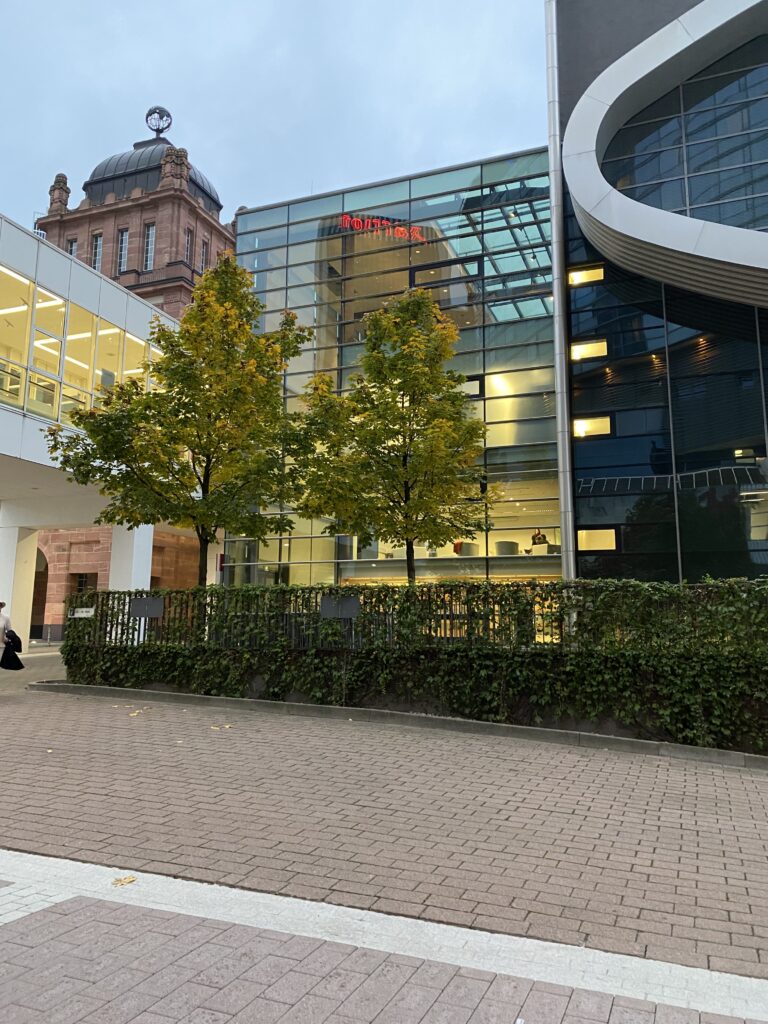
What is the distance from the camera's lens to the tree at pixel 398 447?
48.6 feet

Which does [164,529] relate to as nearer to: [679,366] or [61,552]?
[61,552]

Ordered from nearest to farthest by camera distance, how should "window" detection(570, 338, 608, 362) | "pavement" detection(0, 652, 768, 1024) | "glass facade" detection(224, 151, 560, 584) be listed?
"pavement" detection(0, 652, 768, 1024)
"window" detection(570, 338, 608, 362)
"glass facade" detection(224, 151, 560, 584)

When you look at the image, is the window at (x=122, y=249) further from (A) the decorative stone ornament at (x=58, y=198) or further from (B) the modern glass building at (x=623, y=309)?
(B) the modern glass building at (x=623, y=309)

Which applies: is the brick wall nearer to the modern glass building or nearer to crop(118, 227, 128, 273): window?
the modern glass building

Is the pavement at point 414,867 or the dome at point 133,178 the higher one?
the dome at point 133,178

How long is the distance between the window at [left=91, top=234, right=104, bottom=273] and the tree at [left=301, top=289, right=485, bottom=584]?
165ft

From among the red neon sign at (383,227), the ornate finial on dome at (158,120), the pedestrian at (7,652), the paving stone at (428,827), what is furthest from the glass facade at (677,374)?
the ornate finial on dome at (158,120)

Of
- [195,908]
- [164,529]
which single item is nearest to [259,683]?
[195,908]

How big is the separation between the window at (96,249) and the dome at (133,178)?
355cm

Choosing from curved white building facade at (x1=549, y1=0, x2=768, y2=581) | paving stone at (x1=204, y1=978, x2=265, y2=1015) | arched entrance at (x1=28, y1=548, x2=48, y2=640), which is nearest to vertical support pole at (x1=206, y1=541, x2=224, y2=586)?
arched entrance at (x1=28, y1=548, x2=48, y2=640)

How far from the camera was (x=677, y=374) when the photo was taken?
64.7ft

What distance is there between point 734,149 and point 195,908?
22343 mm

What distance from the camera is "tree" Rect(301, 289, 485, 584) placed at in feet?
48.6

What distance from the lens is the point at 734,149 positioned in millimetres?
19938
